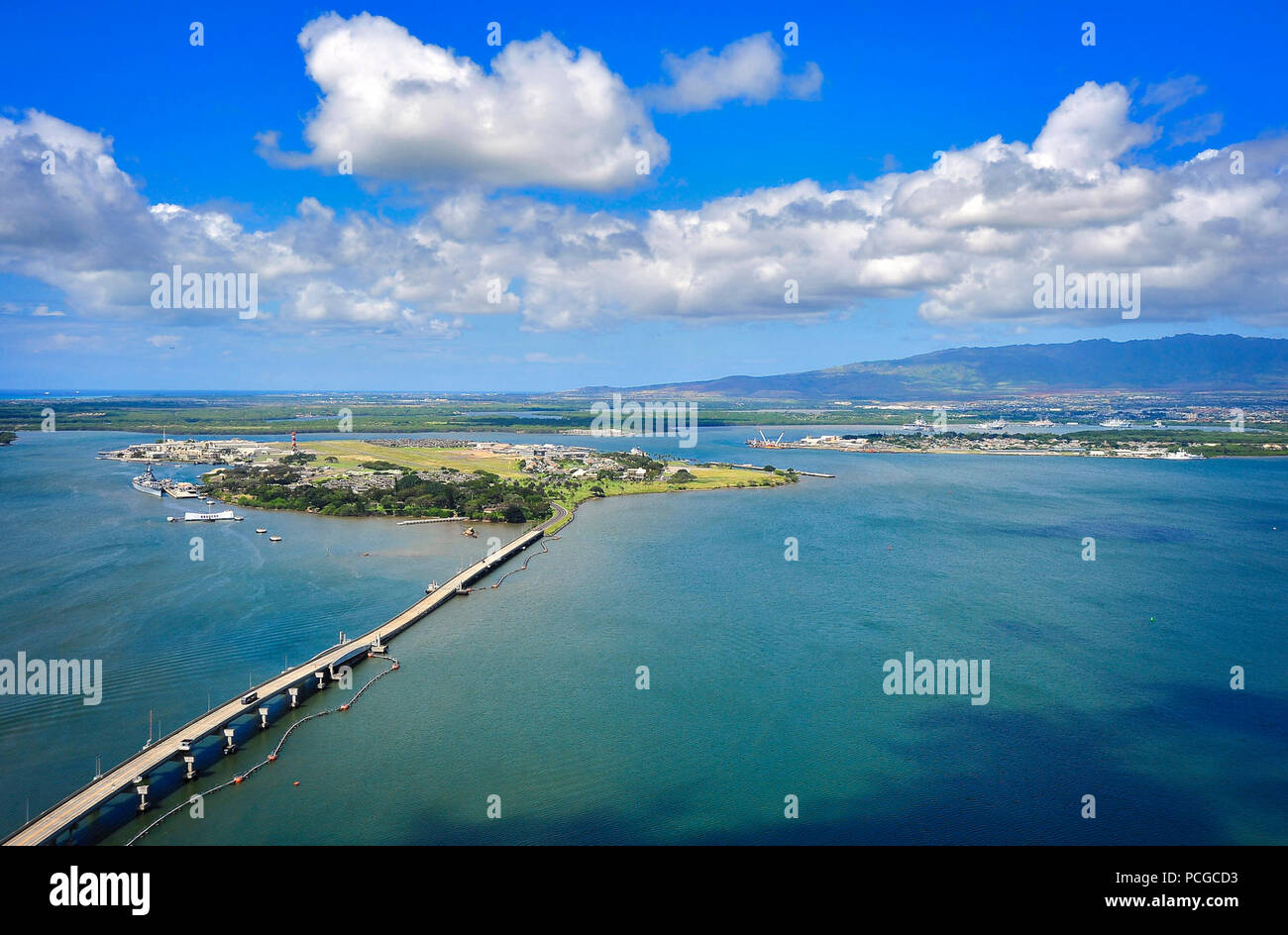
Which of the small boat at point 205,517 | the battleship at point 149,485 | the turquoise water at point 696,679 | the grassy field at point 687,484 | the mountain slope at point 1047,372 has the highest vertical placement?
the mountain slope at point 1047,372

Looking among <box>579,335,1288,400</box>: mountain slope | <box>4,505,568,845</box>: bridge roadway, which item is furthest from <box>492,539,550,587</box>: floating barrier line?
<box>579,335,1288,400</box>: mountain slope

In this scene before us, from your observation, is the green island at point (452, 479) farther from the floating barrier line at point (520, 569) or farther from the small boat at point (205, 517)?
the floating barrier line at point (520, 569)

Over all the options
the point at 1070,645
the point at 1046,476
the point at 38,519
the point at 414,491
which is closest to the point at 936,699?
the point at 1070,645

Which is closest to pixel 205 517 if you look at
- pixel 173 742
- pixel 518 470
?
pixel 518 470

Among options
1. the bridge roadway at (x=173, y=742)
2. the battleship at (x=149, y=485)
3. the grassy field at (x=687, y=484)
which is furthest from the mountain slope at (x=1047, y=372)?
the bridge roadway at (x=173, y=742)
